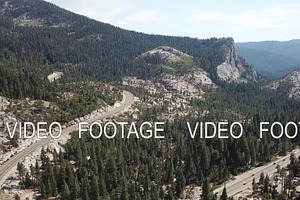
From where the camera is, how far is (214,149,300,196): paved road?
12651cm

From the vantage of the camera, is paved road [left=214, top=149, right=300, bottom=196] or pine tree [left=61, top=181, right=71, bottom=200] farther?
paved road [left=214, top=149, right=300, bottom=196]

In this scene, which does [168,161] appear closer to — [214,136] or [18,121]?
[214,136]

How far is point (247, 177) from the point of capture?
454 ft

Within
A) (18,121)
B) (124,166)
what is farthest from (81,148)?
(18,121)

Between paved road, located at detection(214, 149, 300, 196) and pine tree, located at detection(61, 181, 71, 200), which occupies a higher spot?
pine tree, located at detection(61, 181, 71, 200)

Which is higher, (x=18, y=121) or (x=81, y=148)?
(x=18, y=121)

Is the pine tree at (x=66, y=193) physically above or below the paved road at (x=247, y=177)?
above

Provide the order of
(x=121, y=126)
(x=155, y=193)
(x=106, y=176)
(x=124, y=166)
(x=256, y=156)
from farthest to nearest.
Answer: (x=121, y=126) → (x=256, y=156) → (x=124, y=166) → (x=106, y=176) → (x=155, y=193)

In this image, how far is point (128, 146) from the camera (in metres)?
158

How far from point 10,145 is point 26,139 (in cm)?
→ 948

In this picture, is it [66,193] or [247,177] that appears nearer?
[66,193]

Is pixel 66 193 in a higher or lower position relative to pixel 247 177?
higher

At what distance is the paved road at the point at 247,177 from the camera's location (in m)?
127

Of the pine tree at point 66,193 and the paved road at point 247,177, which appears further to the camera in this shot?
the paved road at point 247,177
